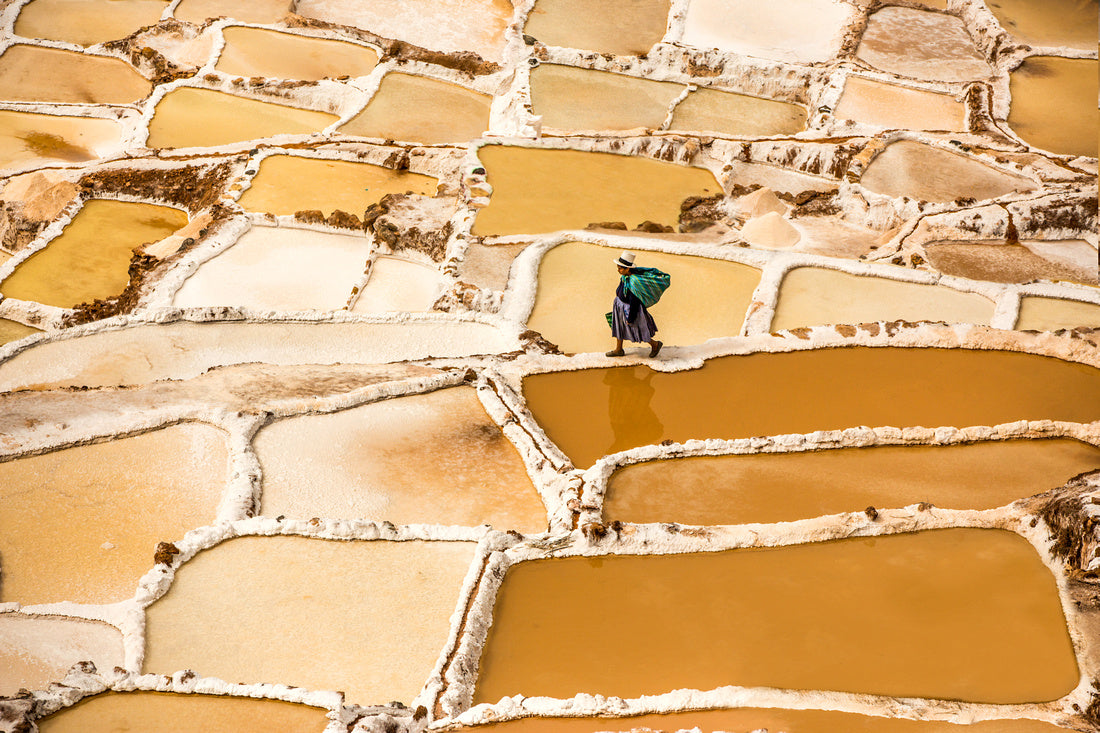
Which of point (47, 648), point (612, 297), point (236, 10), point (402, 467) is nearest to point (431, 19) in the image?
point (236, 10)

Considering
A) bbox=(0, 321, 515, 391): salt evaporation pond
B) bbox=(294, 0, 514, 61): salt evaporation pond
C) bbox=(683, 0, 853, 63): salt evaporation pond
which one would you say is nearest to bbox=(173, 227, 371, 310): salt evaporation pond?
bbox=(0, 321, 515, 391): salt evaporation pond

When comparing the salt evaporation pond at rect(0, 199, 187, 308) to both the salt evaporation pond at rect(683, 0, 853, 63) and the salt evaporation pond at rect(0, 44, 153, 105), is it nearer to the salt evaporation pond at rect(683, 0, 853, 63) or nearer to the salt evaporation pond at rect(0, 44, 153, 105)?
the salt evaporation pond at rect(0, 44, 153, 105)

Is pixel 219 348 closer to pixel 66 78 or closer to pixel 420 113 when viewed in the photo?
pixel 420 113

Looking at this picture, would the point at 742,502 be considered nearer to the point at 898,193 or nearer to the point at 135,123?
the point at 898,193

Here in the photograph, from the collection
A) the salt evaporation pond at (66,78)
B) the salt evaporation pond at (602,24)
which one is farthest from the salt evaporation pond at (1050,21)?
the salt evaporation pond at (66,78)

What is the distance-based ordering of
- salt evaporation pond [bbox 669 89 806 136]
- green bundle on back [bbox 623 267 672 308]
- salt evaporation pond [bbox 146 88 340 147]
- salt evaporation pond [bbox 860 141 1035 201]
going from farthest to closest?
salt evaporation pond [bbox 669 89 806 136] → salt evaporation pond [bbox 146 88 340 147] → salt evaporation pond [bbox 860 141 1035 201] → green bundle on back [bbox 623 267 672 308]

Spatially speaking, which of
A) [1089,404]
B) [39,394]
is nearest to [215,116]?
[39,394]
